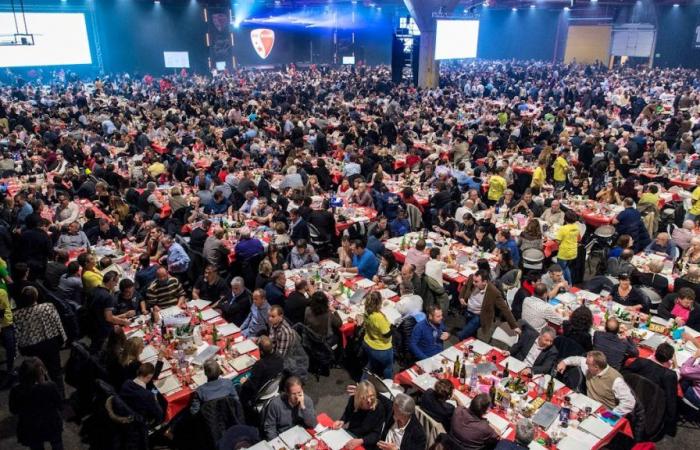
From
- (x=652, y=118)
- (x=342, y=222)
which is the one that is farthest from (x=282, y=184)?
(x=652, y=118)

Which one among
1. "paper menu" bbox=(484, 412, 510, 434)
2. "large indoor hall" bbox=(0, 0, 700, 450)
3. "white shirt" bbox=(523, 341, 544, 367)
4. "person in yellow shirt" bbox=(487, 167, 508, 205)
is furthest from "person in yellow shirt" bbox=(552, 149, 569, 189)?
"paper menu" bbox=(484, 412, 510, 434)

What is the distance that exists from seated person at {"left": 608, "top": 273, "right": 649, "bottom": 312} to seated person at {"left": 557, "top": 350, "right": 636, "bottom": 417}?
203cm

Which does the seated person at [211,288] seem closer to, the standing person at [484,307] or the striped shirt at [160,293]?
the striped shirt at [160,293]

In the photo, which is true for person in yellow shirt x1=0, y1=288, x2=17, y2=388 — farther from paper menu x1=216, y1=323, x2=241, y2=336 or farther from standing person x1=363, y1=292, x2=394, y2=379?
standing person x1=363, y1=292, x2=394, y2=379

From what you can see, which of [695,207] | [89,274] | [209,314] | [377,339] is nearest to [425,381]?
[377,339]

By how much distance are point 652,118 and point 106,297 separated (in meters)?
19.3

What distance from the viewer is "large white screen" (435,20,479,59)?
29370mm

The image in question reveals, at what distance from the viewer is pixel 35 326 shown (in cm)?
627

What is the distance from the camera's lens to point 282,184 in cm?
1220

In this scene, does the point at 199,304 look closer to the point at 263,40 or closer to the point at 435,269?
the point at 435,269

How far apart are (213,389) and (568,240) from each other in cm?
604

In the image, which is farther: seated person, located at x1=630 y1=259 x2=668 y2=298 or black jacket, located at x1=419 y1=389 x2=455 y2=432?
seated person, located at x1=630 y1=259 x2=668 y2=298

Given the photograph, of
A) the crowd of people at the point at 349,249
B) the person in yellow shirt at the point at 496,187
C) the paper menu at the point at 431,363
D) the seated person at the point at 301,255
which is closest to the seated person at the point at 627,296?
the crowd of people at the point at 349,249

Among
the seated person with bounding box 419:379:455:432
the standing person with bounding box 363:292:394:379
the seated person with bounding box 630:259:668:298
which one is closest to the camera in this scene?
the seated person with bounding box 419:379:455:432
